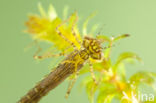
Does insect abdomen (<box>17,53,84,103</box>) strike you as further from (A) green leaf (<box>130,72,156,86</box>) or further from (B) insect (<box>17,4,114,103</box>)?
(A) green leaf (<box>130,72,156,86</box>)

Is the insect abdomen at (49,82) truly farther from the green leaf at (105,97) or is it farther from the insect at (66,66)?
the green leaf at (105,97)

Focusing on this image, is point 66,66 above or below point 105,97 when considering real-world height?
above

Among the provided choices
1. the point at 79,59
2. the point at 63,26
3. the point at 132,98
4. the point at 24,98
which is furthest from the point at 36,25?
the point at 132,98

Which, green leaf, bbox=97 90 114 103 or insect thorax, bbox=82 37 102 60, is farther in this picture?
insect thorax, bbox=82 37 102 60

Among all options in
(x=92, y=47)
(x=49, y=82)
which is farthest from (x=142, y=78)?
(x=49, y=82)

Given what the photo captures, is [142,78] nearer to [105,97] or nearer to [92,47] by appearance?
[105,97]

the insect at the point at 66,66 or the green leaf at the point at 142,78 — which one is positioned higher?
the insect at the point at 66,66

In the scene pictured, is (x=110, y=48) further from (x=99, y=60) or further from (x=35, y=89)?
(x=35, y=89)

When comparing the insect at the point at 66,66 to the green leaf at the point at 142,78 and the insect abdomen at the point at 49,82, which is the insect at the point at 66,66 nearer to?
the insect abdomen at the point at 49,82

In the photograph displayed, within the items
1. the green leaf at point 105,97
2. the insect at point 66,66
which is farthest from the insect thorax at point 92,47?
the green leaf at point 105,97

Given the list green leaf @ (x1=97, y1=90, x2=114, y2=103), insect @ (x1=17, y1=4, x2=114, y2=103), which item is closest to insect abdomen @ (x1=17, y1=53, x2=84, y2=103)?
insect @ (x1=17, y1=4, x2=114, y2=103)

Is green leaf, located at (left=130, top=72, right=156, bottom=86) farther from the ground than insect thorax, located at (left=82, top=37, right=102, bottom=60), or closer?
closer

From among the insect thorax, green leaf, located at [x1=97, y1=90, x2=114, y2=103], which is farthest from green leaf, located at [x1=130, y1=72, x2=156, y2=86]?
the insect thorax

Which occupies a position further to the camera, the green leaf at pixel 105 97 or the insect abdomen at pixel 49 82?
the insect abdomen at pixel 49 82
